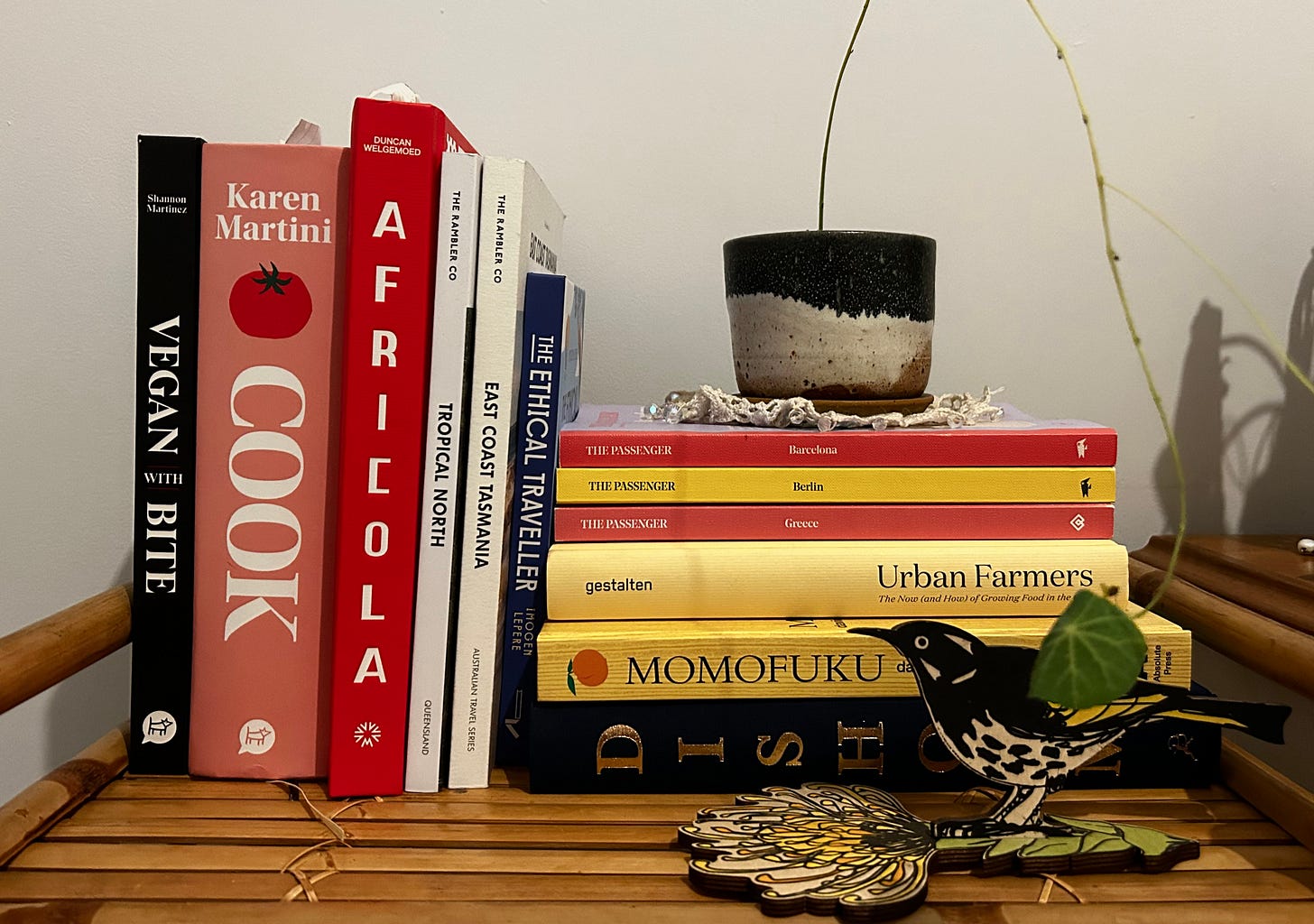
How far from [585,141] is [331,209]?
28 centimetres

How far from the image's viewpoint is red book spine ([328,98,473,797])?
55 cm

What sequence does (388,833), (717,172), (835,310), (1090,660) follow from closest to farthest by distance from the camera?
(1090,660), (388,833), (835,310), (717,172)

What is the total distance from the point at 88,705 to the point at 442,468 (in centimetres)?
48

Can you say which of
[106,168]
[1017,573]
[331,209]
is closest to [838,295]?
[1017,573]

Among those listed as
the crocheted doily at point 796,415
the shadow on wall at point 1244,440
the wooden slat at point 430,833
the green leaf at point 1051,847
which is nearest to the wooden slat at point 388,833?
the wooden slat at point 430,833

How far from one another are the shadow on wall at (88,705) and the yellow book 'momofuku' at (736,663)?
470 millimetres

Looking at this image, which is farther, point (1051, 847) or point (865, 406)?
point (865, 406)

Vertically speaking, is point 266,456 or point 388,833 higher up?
point 266,456

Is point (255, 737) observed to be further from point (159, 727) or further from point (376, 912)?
point (376, 912)

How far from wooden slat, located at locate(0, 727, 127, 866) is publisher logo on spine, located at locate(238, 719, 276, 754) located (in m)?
0.08

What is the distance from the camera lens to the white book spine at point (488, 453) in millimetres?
559

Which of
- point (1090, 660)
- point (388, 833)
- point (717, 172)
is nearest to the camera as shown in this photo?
point (1090, 660)

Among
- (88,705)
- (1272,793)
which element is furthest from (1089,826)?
(88,705)

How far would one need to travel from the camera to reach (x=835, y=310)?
2.05 feet
